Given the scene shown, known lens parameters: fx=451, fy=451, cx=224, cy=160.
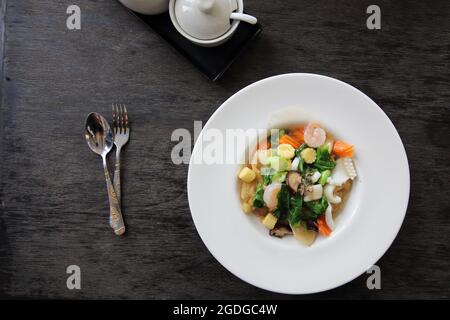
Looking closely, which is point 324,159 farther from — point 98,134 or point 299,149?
point 98,134

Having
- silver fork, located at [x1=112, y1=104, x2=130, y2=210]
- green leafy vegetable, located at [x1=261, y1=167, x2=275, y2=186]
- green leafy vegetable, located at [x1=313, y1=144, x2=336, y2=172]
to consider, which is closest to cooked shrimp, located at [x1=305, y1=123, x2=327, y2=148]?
green leafy vegetable, located at [x1=313, y1=144, x2=336, y2=172]

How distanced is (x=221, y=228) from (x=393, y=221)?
0.42 meters

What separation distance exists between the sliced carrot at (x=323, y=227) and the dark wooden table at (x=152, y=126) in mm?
185

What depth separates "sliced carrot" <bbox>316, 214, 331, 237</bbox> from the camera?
3.71 feet

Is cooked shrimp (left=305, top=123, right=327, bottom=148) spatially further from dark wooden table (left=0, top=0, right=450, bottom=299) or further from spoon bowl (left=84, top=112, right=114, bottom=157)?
spoon bowl (left=84, top=112, right=114, bottom=157)

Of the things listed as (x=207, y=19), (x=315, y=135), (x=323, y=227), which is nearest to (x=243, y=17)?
(x=207, y=19)

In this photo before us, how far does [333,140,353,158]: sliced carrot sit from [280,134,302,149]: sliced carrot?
94 mm

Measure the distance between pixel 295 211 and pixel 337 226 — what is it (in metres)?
0.11

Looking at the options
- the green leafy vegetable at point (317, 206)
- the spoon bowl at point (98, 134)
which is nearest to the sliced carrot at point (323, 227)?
the green leafy vegetable at point (317, 206)

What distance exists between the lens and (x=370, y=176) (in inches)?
44.1

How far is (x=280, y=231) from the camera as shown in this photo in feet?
3.76

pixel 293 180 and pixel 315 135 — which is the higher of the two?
pixel 315 135
